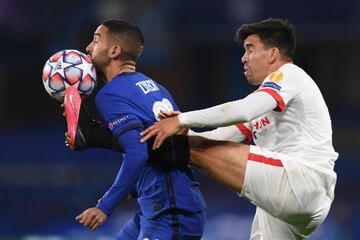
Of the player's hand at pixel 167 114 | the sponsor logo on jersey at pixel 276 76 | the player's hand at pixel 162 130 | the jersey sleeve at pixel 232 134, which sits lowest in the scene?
the jersey sleeve at pixel 232 134

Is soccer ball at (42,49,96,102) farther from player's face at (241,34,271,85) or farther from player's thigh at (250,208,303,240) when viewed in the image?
player's thigh at (250,208,303,240)

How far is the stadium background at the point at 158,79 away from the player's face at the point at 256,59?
13.4 feet

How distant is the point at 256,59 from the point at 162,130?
0.85 m

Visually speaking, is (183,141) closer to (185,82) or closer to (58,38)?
(58,38)

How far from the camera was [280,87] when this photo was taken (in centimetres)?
516

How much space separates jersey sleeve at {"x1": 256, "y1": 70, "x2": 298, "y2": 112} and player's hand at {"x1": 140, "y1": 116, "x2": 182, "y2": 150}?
519 millimetres

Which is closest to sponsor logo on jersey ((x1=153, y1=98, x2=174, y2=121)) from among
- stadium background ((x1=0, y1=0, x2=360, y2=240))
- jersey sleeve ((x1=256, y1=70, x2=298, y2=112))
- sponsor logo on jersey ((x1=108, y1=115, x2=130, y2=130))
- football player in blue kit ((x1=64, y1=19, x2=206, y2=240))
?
football player in blue kit ((x1=64, y1=19, x2=206, y2=240))

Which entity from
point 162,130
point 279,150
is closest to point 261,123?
point 279,150

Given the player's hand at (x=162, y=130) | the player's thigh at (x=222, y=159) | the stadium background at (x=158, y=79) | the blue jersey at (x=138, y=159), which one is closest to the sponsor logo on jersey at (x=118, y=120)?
the blue jersey at (x=138, y=159)

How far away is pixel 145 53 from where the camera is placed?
12.9 m

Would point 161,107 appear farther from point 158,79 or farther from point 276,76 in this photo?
point 158,79

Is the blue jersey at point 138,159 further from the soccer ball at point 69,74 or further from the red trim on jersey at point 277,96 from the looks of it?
the red trim on jersey at point 277,96

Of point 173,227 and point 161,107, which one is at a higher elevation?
point 161,107

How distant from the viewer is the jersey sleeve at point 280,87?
16.8 feet
